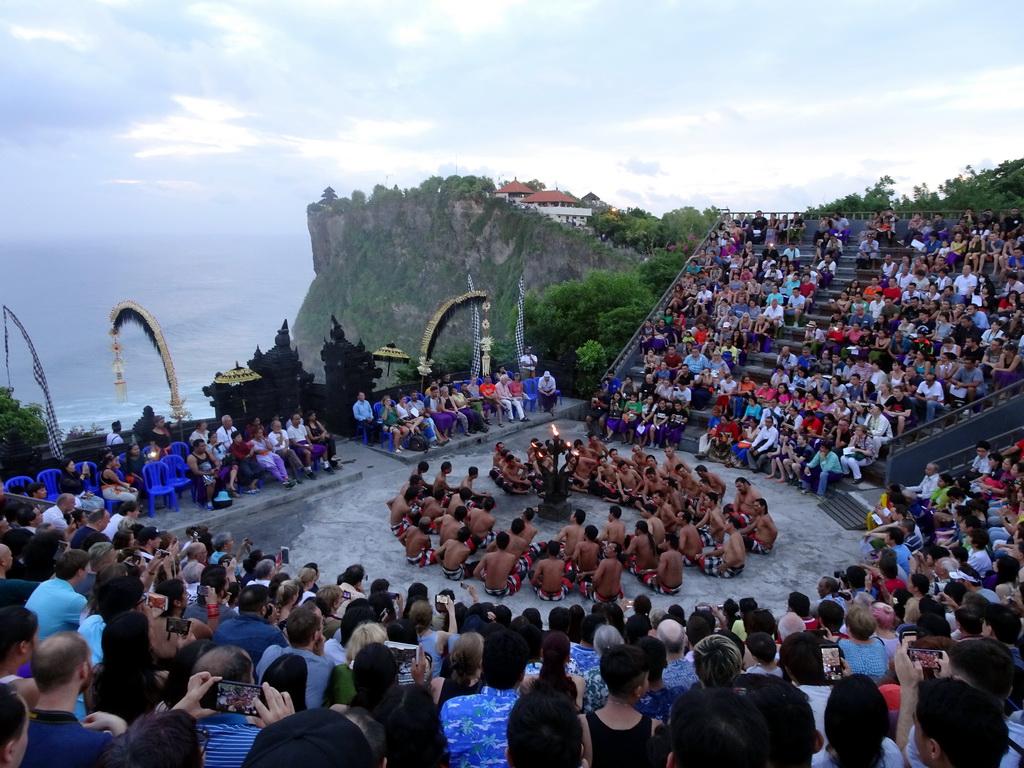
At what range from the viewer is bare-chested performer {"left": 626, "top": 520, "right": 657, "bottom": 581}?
28.9 feet

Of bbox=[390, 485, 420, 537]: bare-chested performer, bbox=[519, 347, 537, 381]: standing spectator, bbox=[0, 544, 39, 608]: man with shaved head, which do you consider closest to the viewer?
bbox=[0, 544, 39, 608]: man with shaved head

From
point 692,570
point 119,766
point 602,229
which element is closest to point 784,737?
point 119,766

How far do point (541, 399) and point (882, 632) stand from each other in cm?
1284

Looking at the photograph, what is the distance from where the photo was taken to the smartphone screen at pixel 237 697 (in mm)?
3004

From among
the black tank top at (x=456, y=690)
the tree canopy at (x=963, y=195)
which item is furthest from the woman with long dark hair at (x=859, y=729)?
the tree canopy at (x=963, y=195)

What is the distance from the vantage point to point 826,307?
17109mm

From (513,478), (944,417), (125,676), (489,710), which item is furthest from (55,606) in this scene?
(944,417)

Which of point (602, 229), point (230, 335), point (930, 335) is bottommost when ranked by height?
point (230, 335)

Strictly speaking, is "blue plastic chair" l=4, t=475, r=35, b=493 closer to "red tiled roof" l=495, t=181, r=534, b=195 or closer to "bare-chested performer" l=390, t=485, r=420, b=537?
"bare-chested performer" l=390, t=485, r=420, b=537

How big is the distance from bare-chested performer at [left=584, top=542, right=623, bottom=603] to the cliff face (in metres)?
45.5

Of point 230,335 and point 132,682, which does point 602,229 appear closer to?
point 132,682

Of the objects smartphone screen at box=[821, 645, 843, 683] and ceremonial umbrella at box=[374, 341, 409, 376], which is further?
ceremonial umbrella at box=[374, 341, 409, 376]

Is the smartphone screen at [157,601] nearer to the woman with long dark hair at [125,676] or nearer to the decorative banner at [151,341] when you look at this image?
the woman with long dark hair at [125,676]

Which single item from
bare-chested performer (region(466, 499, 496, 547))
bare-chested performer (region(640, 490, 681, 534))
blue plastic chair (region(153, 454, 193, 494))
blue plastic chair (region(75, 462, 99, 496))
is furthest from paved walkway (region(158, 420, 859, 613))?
blue plastic chair (region(75, 462, 99, 496))
